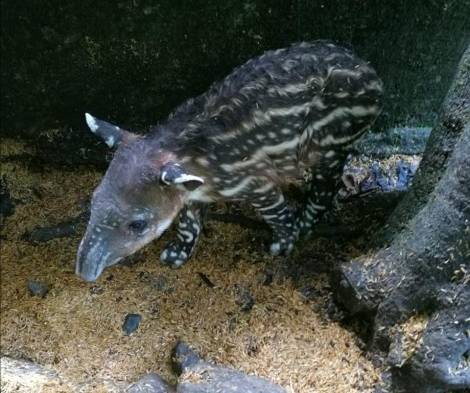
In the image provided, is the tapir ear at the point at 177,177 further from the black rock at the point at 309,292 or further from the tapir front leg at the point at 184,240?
the black rock at the point at 309,292

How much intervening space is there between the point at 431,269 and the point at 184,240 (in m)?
1.52

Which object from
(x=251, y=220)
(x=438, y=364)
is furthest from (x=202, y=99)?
(x=438, y=364)

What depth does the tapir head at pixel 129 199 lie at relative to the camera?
3082mm

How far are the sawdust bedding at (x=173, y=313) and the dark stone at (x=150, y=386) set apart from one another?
14 centimetres

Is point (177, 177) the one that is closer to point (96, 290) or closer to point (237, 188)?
point (237, 188)

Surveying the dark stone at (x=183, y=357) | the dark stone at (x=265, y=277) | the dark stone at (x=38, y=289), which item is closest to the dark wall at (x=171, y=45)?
the dark stone at (x=38, y=289)

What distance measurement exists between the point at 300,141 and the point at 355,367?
47.6 inches

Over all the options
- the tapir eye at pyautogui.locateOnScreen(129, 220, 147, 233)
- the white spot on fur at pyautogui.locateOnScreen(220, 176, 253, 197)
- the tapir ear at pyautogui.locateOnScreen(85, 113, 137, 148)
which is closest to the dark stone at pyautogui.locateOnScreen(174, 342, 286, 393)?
the tapir eye at pyautogui.locateOnScreen(129, 220, 147, 233)

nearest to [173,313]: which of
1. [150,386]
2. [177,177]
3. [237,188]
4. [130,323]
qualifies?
[130,323]

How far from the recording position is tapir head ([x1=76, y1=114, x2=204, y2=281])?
308 centimetres

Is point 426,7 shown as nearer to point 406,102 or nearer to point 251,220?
point 406,102

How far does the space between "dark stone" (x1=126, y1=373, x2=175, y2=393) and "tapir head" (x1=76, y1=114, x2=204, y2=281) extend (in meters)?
0.56

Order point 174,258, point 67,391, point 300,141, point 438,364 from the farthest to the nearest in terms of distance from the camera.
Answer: point 174,258 → point 300,141 → point 67,391 → point 438,364

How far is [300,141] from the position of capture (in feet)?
11.2
